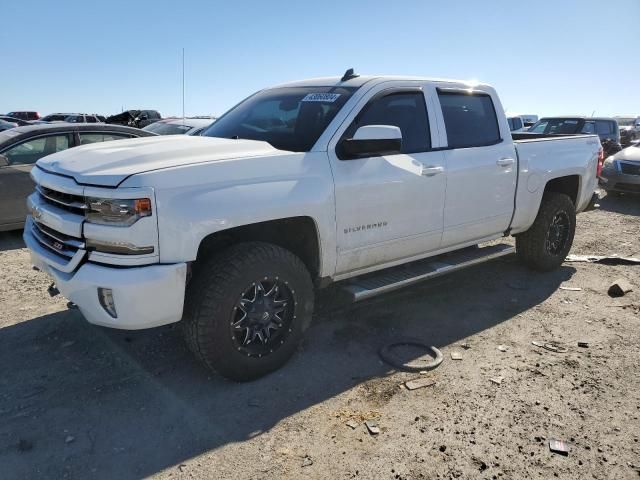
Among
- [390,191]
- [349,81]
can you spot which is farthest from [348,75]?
[390,191]

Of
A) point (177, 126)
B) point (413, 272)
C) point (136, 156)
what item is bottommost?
point (413, 272)

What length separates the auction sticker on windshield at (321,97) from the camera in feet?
12.7

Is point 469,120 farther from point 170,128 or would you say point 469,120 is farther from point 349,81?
point 170,128

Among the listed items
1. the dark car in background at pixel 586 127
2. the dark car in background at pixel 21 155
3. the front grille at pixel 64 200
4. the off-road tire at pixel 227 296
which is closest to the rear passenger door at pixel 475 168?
the off-road tire at pixel 227 296

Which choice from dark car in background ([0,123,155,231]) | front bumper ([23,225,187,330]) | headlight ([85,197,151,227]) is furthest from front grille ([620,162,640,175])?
headlight ([85,197,151,227])

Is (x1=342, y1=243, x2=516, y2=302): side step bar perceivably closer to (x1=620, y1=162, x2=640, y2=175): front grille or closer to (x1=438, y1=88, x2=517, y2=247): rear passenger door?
(x1=438, y1=88, x2=517, y2=247): rear passenger door

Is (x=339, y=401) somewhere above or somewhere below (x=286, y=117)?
below

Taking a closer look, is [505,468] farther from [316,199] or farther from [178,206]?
[178,206]

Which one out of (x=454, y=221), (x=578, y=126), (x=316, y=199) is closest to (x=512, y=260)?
(x=454, y=221)

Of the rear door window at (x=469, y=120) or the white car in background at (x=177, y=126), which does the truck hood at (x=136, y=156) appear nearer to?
the rear door window at (x=469, y=120)

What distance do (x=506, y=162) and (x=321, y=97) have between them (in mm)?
1922

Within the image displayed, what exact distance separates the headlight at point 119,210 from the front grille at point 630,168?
10.6 metres

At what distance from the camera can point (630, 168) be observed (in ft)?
34.7

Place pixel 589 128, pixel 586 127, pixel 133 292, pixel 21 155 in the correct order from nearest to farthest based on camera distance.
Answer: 1. pixel 133 292
2. pixel 21 155
3. pixel 586 127
4. pixel 589 128
